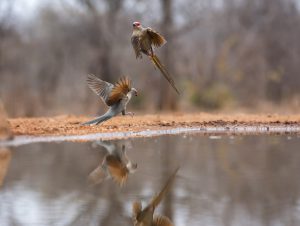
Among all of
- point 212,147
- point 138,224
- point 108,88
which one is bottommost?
point 138,224

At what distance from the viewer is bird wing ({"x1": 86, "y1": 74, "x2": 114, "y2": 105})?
1188 centimetres

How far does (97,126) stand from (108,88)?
0.99 meters

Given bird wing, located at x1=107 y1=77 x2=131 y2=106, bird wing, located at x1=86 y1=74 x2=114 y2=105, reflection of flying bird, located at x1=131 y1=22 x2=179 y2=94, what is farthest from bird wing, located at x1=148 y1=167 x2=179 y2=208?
reflection of flying bird, located at x1=131 y1=22 x2=179 y2=94

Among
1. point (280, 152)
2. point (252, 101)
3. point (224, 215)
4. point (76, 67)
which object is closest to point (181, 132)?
point (280, 152)

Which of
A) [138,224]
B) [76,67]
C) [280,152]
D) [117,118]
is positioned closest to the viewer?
[138,224]

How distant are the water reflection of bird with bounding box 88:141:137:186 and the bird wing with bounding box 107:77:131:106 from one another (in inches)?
61.8

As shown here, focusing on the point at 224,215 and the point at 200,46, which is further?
the point at 200,46

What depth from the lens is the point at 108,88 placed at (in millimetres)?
11953

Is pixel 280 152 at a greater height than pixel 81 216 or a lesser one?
greater

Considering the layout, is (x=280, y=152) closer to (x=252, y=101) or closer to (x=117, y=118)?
(x=117, y=118)

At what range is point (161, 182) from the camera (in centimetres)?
805

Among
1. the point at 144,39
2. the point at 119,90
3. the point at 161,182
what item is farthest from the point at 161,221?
the point at 144,39

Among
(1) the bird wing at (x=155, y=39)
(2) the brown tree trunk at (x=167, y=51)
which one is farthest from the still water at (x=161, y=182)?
(2) the brown tree trunk at (x=167, y=51)

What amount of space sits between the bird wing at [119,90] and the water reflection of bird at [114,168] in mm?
1569
